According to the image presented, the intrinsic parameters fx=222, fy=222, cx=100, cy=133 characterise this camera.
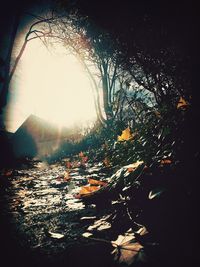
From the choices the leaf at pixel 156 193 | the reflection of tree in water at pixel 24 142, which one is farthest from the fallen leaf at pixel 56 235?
the reflection of tree in water at pixel 24 142

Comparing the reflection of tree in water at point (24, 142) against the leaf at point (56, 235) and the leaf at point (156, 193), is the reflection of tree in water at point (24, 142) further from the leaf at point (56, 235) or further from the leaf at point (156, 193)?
the leaf at point (156, 193)

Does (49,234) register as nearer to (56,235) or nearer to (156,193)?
(56,235)

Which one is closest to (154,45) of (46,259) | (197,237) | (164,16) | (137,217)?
(164,16)

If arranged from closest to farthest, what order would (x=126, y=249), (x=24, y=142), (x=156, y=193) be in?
(x=126, y=249), (x=156, y=193), (x=24, y=142)

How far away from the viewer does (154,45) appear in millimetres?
3908

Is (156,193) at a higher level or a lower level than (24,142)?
higher

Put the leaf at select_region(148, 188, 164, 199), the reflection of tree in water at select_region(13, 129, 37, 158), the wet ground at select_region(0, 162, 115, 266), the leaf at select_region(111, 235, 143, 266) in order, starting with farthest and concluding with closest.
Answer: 1. the reflection of tree in water at select_region(13, 129, 37, 158)
2. the leaf at select_region(148, 188, 164, 199)
3. the wet ground at select_region(0, 162, 115, 266)
4. the leaf at select_region(111, 235, 143, 266)

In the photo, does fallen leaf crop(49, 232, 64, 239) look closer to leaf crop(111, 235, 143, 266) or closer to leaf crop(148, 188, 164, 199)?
leaf crop(111, 235, 143, 266)

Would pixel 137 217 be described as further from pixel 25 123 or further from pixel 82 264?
pixel 25 123

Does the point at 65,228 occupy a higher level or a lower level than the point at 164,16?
lower

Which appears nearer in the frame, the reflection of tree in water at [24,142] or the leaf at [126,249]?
the leaf at [126,249]

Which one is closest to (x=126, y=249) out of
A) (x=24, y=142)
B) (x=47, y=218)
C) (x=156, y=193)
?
(x=156, y=193)

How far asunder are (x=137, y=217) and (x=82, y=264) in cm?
60

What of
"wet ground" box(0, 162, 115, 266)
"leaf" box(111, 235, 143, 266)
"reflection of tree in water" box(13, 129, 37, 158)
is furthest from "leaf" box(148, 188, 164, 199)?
"reflection of tree in water" box(13, 129, 37, 158)
